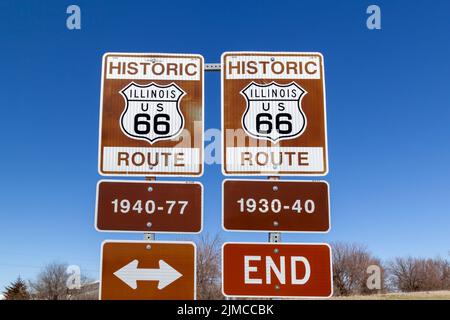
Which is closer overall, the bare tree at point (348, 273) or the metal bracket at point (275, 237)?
the metal bracket at point (275, 237)

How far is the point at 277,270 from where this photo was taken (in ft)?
18.2

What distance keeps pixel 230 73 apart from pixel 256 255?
2.52 m

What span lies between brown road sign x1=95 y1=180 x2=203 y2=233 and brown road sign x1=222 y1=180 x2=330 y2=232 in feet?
1.38

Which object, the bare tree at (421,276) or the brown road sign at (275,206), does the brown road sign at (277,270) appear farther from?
the bare tree at (421,276)

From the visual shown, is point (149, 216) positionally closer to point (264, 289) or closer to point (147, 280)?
point (147, 280)

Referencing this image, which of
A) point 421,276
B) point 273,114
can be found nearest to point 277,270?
point 273,114

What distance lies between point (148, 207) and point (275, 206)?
5.22 feet

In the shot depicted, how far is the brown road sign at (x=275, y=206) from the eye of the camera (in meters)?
5.64

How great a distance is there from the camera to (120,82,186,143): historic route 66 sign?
20.0ft

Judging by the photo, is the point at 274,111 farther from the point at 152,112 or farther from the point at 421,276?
the point at 421,276

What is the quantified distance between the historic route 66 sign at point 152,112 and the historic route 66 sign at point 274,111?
3.05ft

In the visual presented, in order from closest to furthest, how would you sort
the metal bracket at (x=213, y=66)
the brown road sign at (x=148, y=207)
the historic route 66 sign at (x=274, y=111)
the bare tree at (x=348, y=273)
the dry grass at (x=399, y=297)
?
the brown road sign at (x=148, y=207)
the historic route 66 sign at (x=274, y=111)
the metal bracket at (x=213, y=66)
the dry grass at (x=399, y=297)
the bare tree at (x=348, y=273)

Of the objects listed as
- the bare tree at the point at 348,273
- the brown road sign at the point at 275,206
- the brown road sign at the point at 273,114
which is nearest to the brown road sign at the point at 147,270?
the brown road sign at the point at 275,206

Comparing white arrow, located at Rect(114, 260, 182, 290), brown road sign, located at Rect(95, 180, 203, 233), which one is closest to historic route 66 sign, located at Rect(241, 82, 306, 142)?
brown road sign, located at Rect(95, 180, 203, 233)
